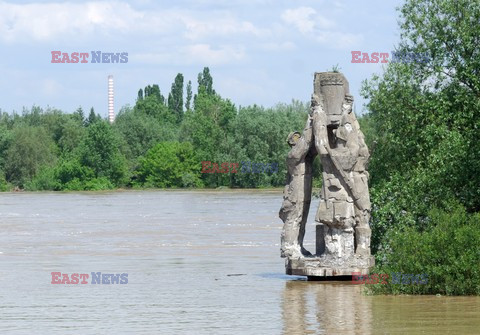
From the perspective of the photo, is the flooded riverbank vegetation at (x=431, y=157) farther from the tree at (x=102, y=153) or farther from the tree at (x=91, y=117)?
the tree at (x=91, y=117)

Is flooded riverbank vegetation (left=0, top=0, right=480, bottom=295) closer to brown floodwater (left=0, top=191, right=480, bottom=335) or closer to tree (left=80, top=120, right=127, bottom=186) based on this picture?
brown floodwater (left=0, top=191, right=480, bottom=335)

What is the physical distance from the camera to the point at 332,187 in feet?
79.2

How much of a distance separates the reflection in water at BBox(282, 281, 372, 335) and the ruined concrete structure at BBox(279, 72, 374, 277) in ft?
2.08

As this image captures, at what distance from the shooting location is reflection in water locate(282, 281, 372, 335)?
60.2 feet

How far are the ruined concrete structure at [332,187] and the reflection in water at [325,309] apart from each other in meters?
0.63

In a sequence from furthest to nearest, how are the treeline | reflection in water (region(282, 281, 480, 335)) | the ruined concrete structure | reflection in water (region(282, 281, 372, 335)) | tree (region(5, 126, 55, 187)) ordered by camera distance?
tree (region(5, 126, 55, 187)) < the treeline < the ruined concrete structure < reflection in water (region(282, 281, 372, 335)) < reflection in water (region(282, 281, 480, 335))

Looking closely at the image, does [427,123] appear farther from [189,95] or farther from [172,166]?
[189,95]

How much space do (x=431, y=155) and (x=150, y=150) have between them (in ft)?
317

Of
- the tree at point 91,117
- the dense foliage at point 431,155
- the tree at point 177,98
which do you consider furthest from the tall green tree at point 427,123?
the tree at point 177,98

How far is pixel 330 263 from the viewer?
80.4 ft

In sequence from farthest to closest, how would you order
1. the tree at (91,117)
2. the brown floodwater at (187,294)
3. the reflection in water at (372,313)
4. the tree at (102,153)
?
the tree at (91,117) < the tree at (102,153) < the brown floodwater at (187,294) < the reflection in water at (372,313)

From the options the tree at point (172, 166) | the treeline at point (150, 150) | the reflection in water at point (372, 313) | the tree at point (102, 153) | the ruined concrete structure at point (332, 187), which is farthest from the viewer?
the tree at point (102, 153)

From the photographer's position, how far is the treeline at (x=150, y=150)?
107m

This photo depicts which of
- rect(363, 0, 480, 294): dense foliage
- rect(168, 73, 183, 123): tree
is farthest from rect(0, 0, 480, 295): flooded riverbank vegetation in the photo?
rect(168, 73, 183, 123): tree
